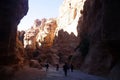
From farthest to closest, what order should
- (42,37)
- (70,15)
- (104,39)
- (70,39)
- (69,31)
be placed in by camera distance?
1. (70,15)
2. (42,37)
3. (69,31)
4. (70,39)
5. (104,39)

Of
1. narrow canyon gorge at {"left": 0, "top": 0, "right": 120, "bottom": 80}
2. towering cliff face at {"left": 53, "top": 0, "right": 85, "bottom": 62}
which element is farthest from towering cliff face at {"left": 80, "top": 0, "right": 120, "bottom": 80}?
towering cliff face at {"left": 53, "top": 0, "right": 85, "bottom": 62}

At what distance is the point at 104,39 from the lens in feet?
79.2

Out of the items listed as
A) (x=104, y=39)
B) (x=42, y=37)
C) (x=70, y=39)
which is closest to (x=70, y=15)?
(x=70, y=39)

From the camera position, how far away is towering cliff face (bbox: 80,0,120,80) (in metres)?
22.7

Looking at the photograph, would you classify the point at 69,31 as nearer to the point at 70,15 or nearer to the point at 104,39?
the point at 70,15

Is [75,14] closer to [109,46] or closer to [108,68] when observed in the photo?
[108,68]

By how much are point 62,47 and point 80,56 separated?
92.0 feet

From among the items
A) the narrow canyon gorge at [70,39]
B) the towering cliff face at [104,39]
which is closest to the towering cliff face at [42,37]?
the narrow canyon gorge at [70,39]

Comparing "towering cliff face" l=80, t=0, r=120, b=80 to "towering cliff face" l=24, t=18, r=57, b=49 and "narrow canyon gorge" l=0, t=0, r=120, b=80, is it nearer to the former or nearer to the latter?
"narrow canyon gorge" l=0, t=0, r=120, b=80

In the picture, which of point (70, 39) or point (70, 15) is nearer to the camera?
point (70, 39)

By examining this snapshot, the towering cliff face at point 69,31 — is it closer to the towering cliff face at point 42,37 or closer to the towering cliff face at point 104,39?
the towering cliff face at point 42,37

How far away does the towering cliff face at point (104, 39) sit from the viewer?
22656mm

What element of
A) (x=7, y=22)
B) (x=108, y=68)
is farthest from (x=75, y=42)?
(x=7, y=22)

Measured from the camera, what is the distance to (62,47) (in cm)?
8325
